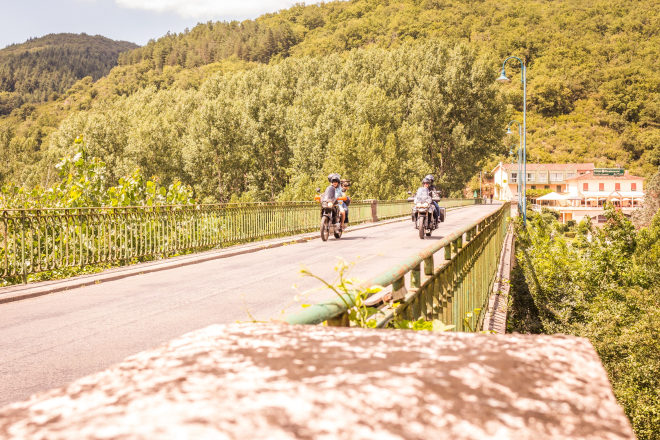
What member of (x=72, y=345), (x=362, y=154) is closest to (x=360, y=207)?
(x=362, y=154)

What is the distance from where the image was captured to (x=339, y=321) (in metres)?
2.09

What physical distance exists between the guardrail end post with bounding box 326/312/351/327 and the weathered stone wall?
2.02 feet

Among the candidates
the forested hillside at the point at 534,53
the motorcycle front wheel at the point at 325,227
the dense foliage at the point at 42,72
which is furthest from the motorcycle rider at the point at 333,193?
the dense foliage at the point at 42,72

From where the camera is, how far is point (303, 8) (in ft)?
478

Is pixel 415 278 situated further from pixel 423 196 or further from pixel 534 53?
pixel 534 53

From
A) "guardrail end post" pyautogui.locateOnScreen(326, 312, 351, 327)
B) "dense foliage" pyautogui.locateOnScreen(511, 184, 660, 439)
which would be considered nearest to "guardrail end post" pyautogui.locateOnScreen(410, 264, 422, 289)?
"guardrail end post" pyautogui.locateOnScreen(326, 312, 351, 327)

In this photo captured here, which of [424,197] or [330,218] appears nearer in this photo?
[424,197]

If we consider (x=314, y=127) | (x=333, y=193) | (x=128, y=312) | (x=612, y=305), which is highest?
(x=314, y=127)

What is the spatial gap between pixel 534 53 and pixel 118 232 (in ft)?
432

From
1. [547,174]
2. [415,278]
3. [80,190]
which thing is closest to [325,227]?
[80,190]

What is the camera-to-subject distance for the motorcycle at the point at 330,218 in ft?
56.2

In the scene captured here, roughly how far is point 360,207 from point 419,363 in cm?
2743

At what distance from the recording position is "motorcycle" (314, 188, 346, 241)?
17.1m

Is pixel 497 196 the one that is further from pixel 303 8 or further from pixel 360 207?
pixel 360 207
